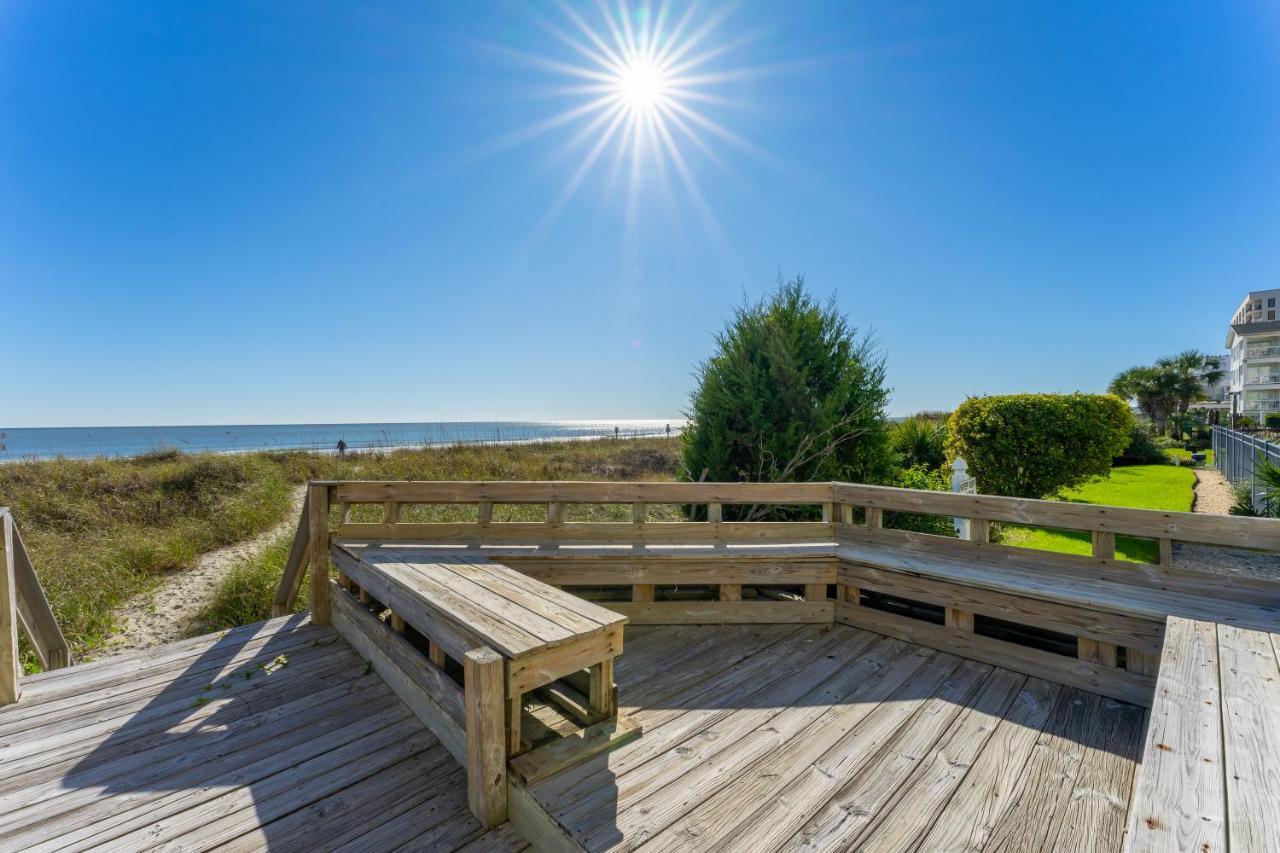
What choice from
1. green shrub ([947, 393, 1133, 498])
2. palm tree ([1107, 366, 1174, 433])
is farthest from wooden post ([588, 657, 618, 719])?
palm tree ([1107, 366, 1174, 433])

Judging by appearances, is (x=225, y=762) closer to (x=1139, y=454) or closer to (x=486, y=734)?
(x=486, y=734)

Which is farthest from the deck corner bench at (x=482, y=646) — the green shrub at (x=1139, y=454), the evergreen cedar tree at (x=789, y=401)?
the green shrub at (x=1139, y=454)

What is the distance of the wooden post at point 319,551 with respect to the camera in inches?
137

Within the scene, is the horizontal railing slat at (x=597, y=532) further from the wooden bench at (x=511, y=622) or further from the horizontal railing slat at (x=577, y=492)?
the wooden bench at (x=511, y=622)

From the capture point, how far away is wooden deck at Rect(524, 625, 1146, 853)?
1.55m

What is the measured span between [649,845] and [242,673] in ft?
9.10

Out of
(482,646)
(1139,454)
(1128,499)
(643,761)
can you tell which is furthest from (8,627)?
(1139,454)

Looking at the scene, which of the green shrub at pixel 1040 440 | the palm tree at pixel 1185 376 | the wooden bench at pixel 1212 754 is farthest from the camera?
the palm tree at pixel 1185 376

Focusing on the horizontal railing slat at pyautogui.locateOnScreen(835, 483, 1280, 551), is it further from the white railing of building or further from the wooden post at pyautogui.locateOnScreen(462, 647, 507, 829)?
the white railing of building

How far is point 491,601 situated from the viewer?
226 cm

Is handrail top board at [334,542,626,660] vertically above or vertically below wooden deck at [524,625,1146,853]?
above

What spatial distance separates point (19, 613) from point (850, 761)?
15.8 ft

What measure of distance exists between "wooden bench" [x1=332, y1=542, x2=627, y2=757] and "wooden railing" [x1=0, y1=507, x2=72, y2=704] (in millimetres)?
1762

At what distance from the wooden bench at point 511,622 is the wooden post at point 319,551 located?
2.66 feet
